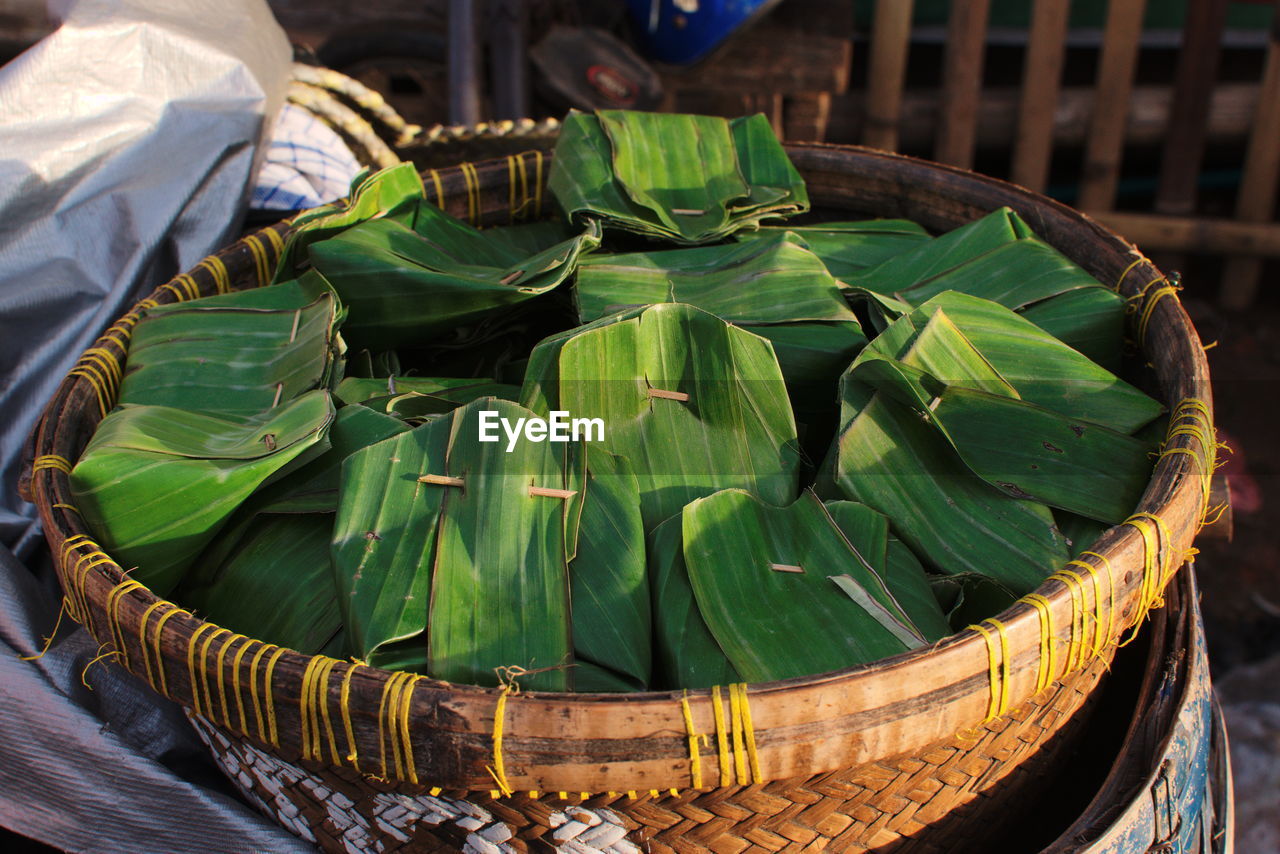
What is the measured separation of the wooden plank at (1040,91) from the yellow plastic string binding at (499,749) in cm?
283

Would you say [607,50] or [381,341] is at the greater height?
[607,50]

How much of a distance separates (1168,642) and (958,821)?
37 cm

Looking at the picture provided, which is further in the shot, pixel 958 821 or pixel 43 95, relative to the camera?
pixel 43 95

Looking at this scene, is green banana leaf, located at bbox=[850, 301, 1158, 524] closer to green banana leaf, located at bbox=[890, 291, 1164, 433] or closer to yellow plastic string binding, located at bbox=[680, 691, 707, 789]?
green banana leaf, located at bbox=[890, 291, 1164, 433]

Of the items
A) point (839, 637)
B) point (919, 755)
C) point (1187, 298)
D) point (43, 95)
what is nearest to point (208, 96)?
point (43, 95)

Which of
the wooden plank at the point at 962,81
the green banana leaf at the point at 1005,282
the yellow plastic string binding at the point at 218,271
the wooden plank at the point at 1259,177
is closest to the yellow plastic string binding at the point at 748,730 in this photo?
the green banana leaf at the point at 1005,282

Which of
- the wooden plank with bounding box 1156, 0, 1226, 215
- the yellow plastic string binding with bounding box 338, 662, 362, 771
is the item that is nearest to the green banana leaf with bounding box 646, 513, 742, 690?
the yellow plastic string binding with bounding box 338, 662, 362, 771

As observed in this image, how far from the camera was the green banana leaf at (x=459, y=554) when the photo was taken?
0.93m

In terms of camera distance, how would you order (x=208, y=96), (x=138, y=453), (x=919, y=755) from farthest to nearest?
1. (x=208, y=96)
2. (x=138, y=453)
3. (x=919, y=755)

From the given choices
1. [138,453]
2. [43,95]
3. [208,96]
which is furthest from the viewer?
[208,96]

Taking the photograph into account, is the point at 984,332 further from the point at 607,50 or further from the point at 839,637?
the point at 607,50

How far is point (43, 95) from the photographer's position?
1578 millimetres

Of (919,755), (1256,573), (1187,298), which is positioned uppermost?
(919,755)

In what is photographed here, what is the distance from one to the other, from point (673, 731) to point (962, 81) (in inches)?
109
